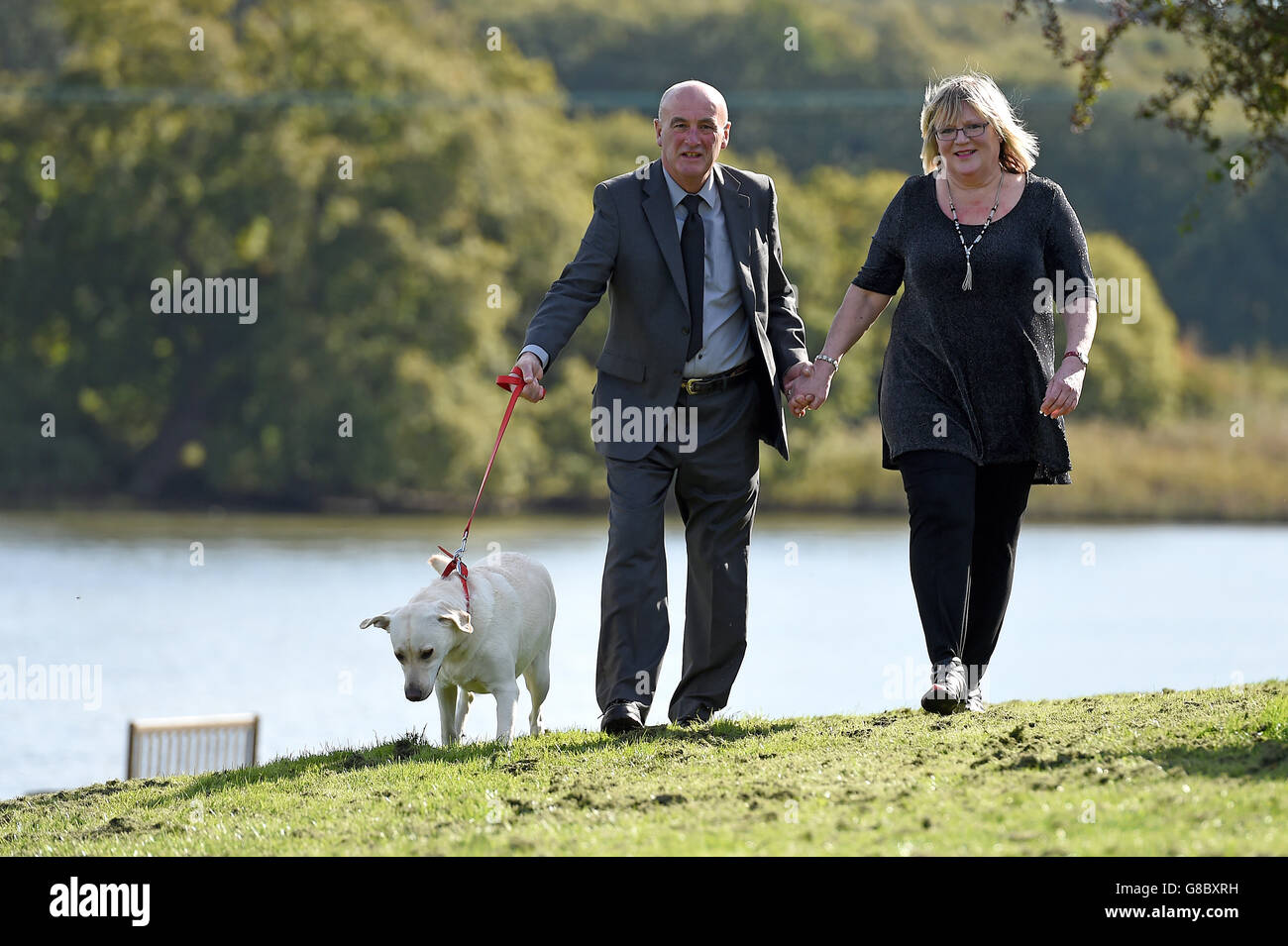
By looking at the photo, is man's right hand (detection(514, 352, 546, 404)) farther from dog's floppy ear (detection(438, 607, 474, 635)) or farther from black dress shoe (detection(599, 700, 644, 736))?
black dress shoe (detection(599, 700, 644, 736))

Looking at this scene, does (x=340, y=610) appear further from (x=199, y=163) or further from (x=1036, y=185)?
(x=199, y=163)

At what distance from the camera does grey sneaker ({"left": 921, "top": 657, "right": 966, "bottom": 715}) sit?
23.9ft

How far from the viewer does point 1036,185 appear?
7391mm

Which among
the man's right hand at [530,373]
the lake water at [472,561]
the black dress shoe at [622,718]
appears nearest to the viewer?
the man's right hand at [530,373]

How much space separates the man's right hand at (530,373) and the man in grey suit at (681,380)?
38mm

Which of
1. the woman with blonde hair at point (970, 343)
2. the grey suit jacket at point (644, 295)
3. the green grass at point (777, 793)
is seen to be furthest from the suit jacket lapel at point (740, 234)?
the green grass at point (777, 793)

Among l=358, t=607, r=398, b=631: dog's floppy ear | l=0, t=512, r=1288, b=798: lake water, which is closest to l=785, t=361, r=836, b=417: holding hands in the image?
l=0, t=512, r=1288, b=798: lake water

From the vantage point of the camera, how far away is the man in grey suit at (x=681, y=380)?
24.8 ft

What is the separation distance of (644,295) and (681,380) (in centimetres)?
40

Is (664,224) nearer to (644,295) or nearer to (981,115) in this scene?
(644,295)

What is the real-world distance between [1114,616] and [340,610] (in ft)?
36.7

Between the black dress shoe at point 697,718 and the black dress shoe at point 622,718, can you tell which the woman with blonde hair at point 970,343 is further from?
the black dress shoe at point 622,718

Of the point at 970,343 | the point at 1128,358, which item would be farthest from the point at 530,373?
the point at 1128,358

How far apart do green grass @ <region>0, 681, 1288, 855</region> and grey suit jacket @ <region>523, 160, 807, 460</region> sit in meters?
1.44
